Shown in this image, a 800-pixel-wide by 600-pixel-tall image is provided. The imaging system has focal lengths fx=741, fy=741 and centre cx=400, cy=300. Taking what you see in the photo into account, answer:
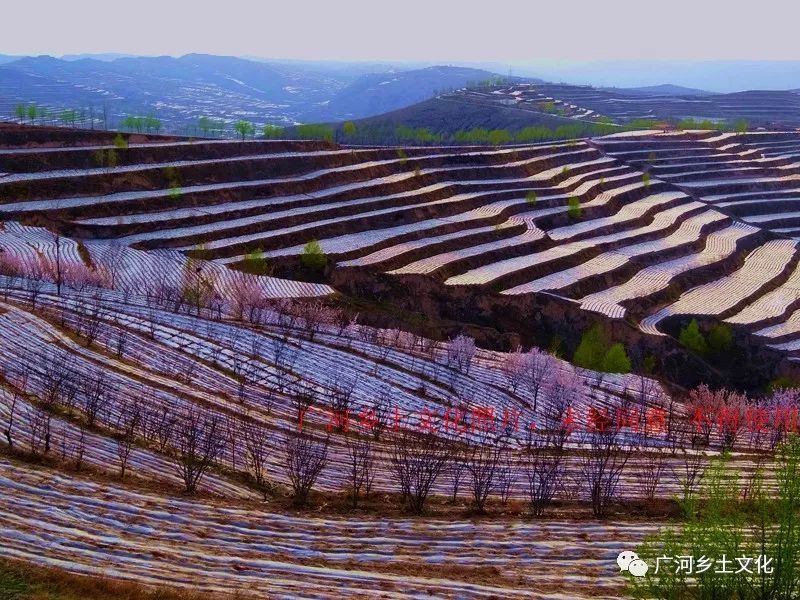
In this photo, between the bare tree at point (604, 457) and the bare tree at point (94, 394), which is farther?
the bare tree at point (94, 394)

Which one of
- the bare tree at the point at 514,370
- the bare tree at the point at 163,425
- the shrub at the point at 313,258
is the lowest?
the bare tree at the point at 514,370

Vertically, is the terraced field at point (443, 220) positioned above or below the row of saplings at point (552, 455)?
above

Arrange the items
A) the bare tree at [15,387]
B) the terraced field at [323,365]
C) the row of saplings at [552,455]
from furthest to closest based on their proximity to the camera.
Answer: the bare tree at [15,387], the row of saplings at [552,455], the terraced field at [323,365]

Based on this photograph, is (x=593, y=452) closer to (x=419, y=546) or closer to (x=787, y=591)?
(x=419, y=546)

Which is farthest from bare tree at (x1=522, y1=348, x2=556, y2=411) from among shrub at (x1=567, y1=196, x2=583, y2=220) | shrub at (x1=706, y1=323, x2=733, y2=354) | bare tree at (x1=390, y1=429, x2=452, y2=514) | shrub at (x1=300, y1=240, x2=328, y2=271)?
shrub at (x1=567, y1=196, x2=583, y2=220)

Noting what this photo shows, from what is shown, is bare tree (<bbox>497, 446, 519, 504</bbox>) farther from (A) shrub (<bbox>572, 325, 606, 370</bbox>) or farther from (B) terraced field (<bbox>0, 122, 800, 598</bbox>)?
(A) shrub (<bbox>572, 325, 606, 370</bbox>)

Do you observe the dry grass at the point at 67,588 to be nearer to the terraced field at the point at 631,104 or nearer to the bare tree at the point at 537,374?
the bare tree at the point at 537,374

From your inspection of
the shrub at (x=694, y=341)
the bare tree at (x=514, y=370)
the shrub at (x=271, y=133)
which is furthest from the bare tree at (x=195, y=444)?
the shrub at (x=271, y=133)

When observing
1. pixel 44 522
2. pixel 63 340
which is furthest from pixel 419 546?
pixel 63 340
